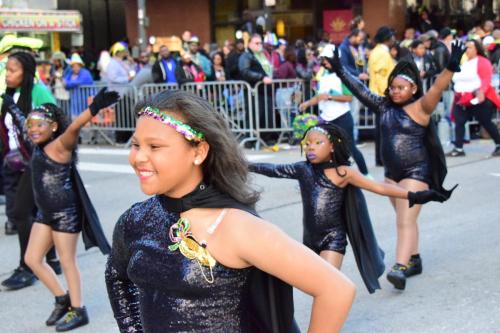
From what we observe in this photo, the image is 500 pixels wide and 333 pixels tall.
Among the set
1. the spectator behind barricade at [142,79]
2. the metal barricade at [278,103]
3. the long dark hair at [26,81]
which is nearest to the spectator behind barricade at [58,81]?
the spectator behind barricade at [142,79]

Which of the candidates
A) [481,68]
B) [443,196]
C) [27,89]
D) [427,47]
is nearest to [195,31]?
[427,47]

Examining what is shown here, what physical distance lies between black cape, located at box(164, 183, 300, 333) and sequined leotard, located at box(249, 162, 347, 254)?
2.59 meters

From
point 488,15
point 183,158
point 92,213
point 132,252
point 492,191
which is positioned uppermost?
point 488,15

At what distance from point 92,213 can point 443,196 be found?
238 centimetres

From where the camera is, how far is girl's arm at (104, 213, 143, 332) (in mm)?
2447

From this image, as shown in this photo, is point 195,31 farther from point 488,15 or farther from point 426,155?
point 426,155

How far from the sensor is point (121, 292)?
8.14 ft

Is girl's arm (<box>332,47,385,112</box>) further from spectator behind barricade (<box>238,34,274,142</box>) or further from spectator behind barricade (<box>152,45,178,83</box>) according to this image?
spectator behind barricade (<box>152,45,178,83</box>)

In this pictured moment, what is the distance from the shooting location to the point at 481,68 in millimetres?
11336

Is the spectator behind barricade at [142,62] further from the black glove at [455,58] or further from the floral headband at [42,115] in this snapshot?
the black glove at [455,58]

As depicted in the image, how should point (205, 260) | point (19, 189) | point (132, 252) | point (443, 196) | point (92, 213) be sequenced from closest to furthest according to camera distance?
1. point (205, 260)
2. point (132, 252)
3. point (443, 196)
4. point (92, 213)
5. point (19, 189)

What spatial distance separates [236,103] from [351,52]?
229cm

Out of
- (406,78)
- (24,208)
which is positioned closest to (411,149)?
(406,78)

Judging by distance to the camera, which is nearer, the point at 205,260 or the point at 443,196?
the point at 205,260
